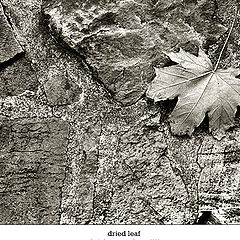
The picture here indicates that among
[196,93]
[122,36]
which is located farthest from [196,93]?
[122,36]

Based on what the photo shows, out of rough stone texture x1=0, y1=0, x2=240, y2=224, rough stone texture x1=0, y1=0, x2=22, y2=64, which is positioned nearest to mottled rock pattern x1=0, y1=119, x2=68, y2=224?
rough stone texture x1=0, y1=0, x2=240, y2=224

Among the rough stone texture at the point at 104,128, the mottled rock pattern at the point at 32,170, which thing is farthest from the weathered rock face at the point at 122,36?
the mottled rock pattern at the point at 32,170

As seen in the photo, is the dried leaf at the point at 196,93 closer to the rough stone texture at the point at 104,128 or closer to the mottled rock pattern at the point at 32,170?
the rough stone texture at the point at 104,128

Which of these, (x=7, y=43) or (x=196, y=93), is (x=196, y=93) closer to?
(x=196, y=93)

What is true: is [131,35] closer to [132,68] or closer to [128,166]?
[132,68]
